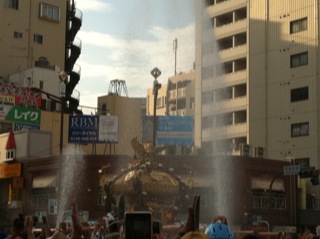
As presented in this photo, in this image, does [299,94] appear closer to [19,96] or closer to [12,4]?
[19,96]

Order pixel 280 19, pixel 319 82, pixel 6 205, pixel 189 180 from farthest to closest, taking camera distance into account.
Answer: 1. pixel 280 19
2. pixel 319 82
3. pixel 6 205
4. pixel 189 180

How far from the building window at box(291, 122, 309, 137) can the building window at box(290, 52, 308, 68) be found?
506 cm

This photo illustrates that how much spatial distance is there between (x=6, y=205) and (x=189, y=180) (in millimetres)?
16823

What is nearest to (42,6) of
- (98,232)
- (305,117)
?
(305,117)

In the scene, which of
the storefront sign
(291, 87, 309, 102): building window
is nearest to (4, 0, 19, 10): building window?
the storefront sign

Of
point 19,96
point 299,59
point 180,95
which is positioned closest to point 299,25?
point 299,59

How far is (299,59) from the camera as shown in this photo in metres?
69.9

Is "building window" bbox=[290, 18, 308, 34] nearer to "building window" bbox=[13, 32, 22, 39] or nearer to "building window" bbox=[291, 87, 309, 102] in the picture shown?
"building window" bbox=[291, 87, 309, 102]

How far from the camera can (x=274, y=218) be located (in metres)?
57.0

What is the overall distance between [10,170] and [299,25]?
2644cm

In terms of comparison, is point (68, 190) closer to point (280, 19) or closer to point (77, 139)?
point (77, 139)

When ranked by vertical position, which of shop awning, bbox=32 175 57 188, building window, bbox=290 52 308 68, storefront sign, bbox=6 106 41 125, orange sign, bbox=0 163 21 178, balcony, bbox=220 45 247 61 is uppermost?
balcony, bbox=220 45 247 61

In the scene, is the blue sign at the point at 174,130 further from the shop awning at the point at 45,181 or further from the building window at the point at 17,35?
the building window at the point at 17,35

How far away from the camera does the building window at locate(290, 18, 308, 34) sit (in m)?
69.9
